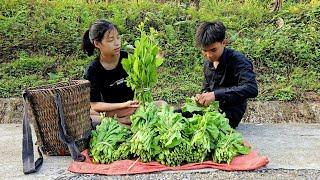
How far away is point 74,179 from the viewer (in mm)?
3447

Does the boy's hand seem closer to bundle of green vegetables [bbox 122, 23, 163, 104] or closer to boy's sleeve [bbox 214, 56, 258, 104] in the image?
boy's sleeve [bbox 214, 56, 258, 104]

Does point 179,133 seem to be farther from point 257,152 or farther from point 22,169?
point 22,169

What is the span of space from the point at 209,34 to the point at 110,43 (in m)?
0.79

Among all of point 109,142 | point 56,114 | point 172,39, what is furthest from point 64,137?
point 172,39

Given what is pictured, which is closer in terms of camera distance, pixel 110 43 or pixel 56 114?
pixel 56 114

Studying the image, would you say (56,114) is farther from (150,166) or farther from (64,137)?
(150,166)

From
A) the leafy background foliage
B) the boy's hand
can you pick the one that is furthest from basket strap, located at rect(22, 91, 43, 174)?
the leafy background foliage

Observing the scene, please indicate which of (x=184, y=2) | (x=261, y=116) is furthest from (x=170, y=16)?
(x=261, y=116)

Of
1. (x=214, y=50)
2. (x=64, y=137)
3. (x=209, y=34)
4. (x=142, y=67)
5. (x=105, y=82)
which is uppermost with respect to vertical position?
(x=209, y=34)

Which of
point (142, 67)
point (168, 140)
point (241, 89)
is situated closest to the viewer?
point (168, 140)

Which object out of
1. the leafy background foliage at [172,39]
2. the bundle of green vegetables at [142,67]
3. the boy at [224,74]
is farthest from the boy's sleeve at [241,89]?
the leafy background foliage at [172,39]

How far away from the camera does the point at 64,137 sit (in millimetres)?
3852

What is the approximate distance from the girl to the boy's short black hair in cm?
67

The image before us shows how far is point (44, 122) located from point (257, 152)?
5.02ft
